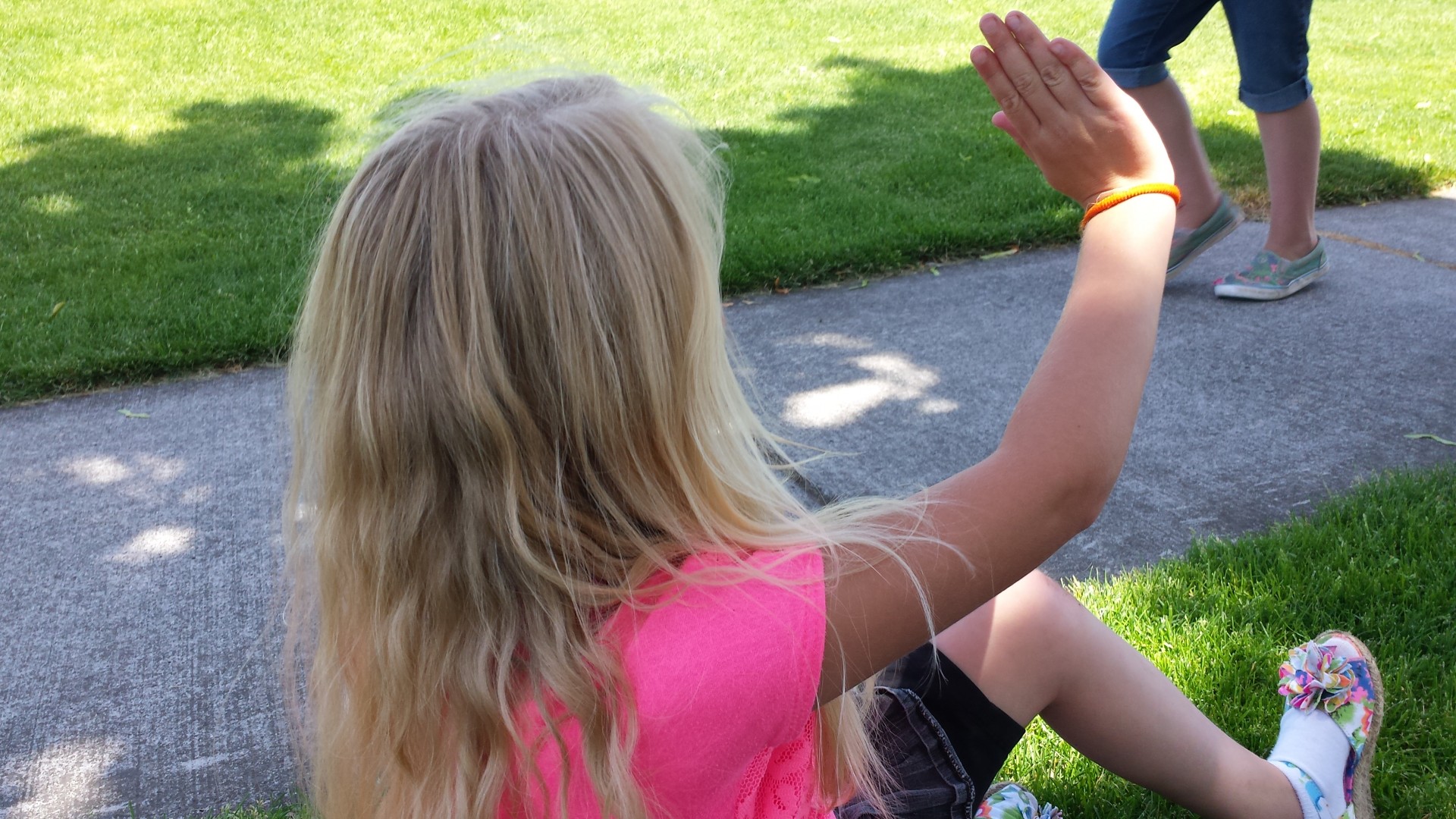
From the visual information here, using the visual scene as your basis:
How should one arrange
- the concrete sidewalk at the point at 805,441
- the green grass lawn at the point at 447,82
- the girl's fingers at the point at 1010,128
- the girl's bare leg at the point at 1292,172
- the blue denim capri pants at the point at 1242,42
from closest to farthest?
the girl's fingers at the point at 1010,128, the concrete sidewalk at the point at 805,441, the blue denim capri pants at the point at 1242,42, the girl's bare leg at the point at 1292,172, the green grass lawn at the point at 447,82

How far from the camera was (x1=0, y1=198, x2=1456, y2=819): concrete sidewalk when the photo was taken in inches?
89.7

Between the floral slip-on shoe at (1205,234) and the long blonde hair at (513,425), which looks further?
the floral slip-on shoe at (1205,234)

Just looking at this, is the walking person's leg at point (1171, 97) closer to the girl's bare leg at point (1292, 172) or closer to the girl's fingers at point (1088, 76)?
the girl's bare leg at point (1292, 172)

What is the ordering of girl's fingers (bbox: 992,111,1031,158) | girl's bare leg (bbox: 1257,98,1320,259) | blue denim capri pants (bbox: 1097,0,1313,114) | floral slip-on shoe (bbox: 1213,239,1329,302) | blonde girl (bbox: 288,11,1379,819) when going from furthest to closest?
floral slip-on shoe (bbox: 1213,239,1329,302)
girl's bare leg (bbox: 1257,98,1320,259)
blue denim capri pants (bbox: 1097,0,1313,114)
girl's fingers (bbox: 992,111,1031,158)
blonde girl (bbox: 288,11,1379,819)

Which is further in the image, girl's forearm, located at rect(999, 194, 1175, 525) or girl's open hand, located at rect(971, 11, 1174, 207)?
girl's open hand, located at rect(971, 11, 1174, 207)

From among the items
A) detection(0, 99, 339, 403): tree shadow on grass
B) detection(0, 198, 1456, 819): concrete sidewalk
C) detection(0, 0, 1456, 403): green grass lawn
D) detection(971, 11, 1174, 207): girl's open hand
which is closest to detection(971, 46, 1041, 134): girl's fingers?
detection(971, 11, 1174, 207): girl's open hand

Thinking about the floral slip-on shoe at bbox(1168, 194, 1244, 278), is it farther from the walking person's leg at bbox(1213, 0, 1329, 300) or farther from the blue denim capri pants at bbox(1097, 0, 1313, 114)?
the blue denim capri pants at bbox(1097, 0, 1313, 114)

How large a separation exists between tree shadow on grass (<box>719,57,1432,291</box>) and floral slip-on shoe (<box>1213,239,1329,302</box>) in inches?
34.3

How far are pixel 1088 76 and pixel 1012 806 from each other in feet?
3.92

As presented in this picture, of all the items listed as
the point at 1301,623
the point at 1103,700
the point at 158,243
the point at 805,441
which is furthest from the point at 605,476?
the point at 158,243

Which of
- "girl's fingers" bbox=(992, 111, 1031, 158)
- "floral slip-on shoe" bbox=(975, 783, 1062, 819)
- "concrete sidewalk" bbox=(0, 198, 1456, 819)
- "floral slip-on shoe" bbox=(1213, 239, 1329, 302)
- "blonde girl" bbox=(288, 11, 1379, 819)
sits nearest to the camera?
"blonde girl" bbox=(288, 11, 1379, 819)

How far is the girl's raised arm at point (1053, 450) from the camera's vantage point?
128cm

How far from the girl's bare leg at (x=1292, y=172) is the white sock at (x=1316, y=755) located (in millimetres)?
2296

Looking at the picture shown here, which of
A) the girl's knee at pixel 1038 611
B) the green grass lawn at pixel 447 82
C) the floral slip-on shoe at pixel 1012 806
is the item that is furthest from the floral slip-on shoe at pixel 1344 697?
the green grass lawn at pixel 447 82
